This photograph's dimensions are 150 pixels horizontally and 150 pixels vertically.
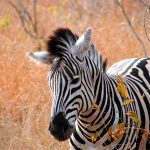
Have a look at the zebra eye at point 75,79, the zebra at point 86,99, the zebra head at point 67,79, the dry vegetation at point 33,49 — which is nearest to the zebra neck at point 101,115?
the zebra at point 86,99

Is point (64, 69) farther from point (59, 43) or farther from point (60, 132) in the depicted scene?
point (60, 132)

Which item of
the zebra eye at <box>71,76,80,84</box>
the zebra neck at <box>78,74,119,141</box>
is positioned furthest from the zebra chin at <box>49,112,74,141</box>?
the zebra neck at <box>78,74,119,141</box>

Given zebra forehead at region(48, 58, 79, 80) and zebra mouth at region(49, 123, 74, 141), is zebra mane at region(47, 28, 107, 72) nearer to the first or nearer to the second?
zebra forehead at region(48, 58, 79, 80)

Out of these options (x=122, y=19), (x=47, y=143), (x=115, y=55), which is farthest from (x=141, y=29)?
(x=47, y=143)

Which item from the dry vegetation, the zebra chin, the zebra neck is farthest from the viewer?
the dry vegetation

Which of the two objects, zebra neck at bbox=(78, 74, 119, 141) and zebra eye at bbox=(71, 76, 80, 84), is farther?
zebra neck at bbox=(78, 74, 119, 141)

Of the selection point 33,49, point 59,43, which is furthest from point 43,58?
point 33,49

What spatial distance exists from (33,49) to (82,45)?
4455 mm

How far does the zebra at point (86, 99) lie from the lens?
406 centimetres

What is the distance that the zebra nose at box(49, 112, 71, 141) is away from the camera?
3.95m

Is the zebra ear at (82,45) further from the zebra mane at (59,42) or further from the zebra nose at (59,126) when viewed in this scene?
the zebra nose at (59,126)

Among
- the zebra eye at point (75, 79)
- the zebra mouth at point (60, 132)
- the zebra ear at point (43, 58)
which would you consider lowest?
the zebra mouth at point (60, 132)

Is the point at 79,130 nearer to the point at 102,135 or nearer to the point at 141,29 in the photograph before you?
the point at 102,135

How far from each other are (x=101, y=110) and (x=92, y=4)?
7.26 metres
